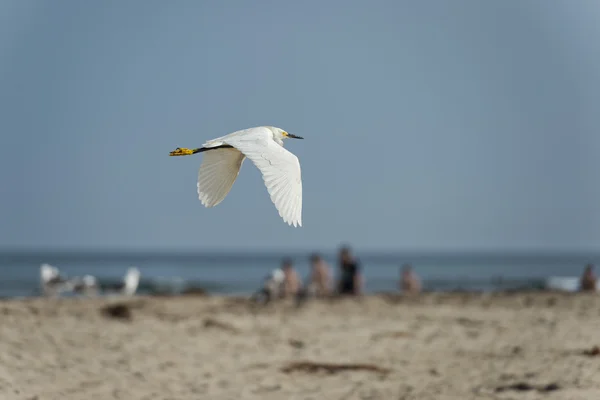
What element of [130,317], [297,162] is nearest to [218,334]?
[130,317]

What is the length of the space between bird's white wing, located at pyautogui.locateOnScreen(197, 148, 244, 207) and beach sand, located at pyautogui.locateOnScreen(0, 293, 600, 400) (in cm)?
168

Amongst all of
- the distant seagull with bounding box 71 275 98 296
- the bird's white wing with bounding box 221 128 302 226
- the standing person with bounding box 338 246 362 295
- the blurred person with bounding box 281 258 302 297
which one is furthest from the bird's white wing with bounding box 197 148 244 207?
the distant seagull with bounding box 71 275 98 296

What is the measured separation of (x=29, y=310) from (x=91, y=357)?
3.90 meters

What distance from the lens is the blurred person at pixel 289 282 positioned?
51.7 feet

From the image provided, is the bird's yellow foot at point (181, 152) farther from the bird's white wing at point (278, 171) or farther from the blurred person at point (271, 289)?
the blurred person at point (271, 289)

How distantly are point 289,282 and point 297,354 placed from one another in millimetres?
7197

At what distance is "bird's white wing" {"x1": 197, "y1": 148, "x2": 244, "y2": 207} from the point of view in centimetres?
704

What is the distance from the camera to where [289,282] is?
52.4ft

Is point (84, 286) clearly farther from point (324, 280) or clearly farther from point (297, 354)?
point (297, 354)

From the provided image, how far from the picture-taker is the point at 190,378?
7703 millimetres

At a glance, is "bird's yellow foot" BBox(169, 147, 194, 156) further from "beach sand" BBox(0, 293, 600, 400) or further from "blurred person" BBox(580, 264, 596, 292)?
"blurred person" BBox(580, 264, 596, 292)

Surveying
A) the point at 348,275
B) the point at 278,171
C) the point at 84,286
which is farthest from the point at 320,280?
the point at 278,171

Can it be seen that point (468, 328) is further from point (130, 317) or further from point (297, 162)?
point (297, 162)

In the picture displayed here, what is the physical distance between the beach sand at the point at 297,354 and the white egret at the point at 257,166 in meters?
1.77
